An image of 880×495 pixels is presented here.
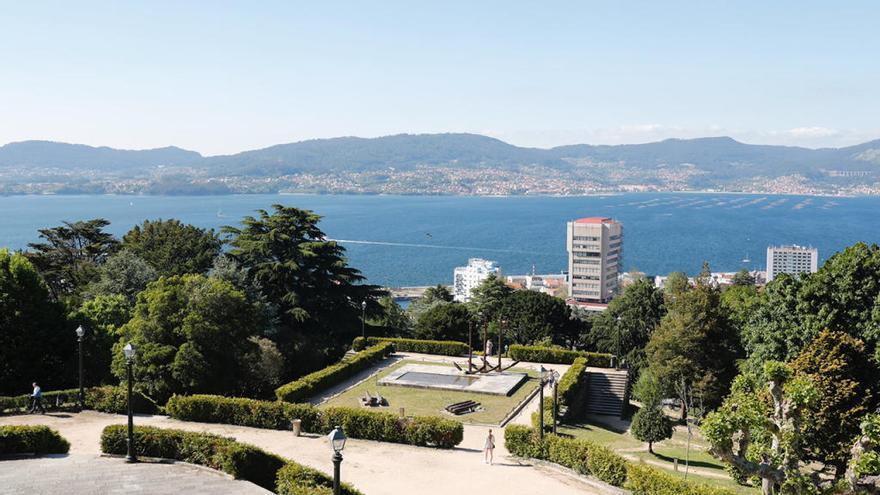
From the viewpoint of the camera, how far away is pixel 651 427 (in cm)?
2389

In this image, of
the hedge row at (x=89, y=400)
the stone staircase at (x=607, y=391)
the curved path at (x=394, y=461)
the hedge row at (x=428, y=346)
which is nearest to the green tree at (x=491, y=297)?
the hedge row at (x=428, y=346)

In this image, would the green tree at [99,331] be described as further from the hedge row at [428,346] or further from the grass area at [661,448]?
the grass area at [661,448]

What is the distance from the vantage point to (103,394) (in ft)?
73.9

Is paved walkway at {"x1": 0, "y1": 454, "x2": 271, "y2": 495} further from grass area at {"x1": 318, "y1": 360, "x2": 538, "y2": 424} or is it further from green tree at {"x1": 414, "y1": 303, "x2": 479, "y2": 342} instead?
green tree at {"x1": 414, "y1": 303, "x2": 479, "y2": 342}

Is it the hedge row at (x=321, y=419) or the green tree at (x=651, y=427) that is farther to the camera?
the green tree at (x=651, y=427)

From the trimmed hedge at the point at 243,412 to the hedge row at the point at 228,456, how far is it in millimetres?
3876

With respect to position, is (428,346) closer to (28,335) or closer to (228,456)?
(28,335)

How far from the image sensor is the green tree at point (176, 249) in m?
35.6

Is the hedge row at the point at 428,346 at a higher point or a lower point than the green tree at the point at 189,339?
lower

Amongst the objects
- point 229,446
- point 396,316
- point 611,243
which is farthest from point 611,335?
point 611,243

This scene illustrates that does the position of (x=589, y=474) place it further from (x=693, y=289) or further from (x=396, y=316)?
(x=396, y=316)

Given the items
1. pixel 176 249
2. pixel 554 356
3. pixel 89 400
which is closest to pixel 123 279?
pixel 176 249

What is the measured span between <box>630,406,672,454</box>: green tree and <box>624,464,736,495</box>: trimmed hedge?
770 cm

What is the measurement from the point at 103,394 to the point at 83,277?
680 inches
